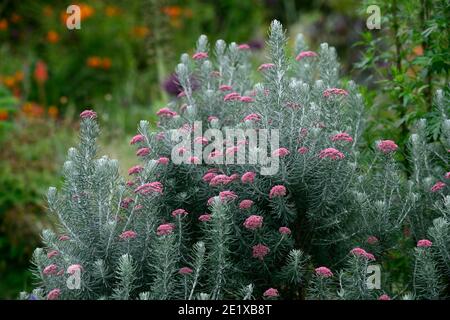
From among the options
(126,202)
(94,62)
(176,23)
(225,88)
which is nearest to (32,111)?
(94,62)

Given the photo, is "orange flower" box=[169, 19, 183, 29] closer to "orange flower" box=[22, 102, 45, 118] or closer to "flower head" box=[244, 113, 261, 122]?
"orange flower" box=[22, 102, 45, 118]

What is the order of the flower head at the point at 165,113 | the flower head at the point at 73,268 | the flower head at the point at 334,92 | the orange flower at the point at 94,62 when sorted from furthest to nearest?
the orange flower at the point at 94,62 → the flower head at the point at 165,113 → the flower head at the point at 334,92 → the flower head at the point at 73,268

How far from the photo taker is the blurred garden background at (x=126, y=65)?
4.10m

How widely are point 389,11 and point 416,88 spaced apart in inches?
19.1

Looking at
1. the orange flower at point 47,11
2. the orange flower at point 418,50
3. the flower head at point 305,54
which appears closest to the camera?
the flower head at point 305,54

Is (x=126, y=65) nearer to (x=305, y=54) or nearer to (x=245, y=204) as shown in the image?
(x=305, y=54)

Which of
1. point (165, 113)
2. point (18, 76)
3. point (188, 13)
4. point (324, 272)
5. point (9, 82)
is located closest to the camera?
point (324, 272)

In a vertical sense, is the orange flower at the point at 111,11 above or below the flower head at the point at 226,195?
above

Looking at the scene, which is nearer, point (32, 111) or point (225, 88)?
point (225, 88)

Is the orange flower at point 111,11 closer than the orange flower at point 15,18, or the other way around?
the orange flower at point 15,18

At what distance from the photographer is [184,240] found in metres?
3.15

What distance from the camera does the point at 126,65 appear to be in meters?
8.83

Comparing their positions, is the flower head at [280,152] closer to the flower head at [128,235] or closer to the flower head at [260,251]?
the flower head at [260,251]

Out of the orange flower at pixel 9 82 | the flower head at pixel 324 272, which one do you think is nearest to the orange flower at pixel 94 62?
the orange flower at pixel 9 82
